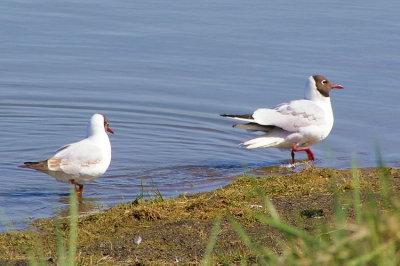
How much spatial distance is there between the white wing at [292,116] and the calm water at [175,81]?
1.94 feet

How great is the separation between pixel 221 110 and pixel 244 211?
5592mm

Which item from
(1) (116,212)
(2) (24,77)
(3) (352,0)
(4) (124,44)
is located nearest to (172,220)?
(1) (116,212)

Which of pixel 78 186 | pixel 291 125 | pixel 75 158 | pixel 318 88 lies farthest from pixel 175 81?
pixel 75 158

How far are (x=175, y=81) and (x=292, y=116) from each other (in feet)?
10.8

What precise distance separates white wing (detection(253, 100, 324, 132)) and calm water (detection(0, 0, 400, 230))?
591mm

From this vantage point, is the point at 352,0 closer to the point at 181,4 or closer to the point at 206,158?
the point at 181,4

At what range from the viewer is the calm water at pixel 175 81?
10.7 meters

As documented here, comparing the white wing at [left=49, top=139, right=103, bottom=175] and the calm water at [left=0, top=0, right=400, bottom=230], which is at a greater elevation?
the calm water at [left=0, top=0, right=400, bottom=230]

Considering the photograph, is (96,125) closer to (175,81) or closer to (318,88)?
(318,88)

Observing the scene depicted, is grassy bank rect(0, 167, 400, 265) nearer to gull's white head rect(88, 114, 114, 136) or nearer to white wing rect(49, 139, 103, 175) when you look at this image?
white wing rect(49, 139, 103, 175)

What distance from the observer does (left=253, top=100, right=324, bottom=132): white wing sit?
1101 cm

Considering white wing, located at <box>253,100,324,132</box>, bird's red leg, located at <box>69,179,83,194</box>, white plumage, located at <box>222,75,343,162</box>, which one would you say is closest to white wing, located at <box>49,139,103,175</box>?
bird's red leg, located at <box>69,179,83,194</box>

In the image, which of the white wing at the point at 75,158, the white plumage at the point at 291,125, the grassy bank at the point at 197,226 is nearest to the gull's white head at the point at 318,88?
the white plumage at the point at 291,125

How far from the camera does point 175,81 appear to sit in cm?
1398
